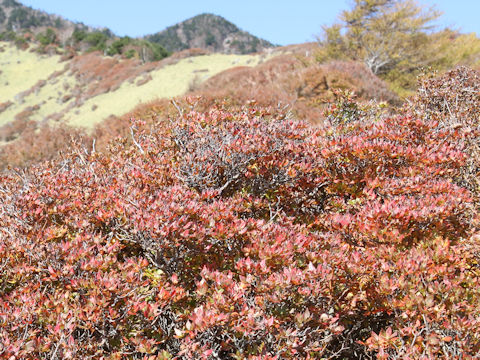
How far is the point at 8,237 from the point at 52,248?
2.59 feet

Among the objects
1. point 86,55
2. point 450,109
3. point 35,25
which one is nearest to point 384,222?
point 450,109

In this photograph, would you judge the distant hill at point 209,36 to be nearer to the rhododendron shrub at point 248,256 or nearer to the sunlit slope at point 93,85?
the sunlit slope at point 93,85

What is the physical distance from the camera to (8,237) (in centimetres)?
293

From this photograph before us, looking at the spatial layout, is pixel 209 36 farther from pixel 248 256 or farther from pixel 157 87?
pixel 248 256

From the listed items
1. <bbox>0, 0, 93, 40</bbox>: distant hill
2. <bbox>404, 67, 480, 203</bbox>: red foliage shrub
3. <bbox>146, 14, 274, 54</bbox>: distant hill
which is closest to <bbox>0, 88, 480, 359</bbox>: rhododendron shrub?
<bbox>404, 67, 480, 203</bbox>: red foliage shrub

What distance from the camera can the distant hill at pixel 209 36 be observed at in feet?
297

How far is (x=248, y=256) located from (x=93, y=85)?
94.7ft

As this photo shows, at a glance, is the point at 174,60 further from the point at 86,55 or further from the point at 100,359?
the point at 100,359

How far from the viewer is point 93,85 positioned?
2744 cm

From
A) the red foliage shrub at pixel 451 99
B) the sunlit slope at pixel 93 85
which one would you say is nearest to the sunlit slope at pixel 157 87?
the sunlit slope at pixel 93 85

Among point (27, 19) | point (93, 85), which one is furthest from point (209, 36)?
point (93, 85)

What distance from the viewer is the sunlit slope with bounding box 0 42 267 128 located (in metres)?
22.5

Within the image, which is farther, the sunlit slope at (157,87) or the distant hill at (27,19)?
the distant hill at (27,19)

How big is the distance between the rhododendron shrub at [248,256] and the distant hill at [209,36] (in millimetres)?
89167
